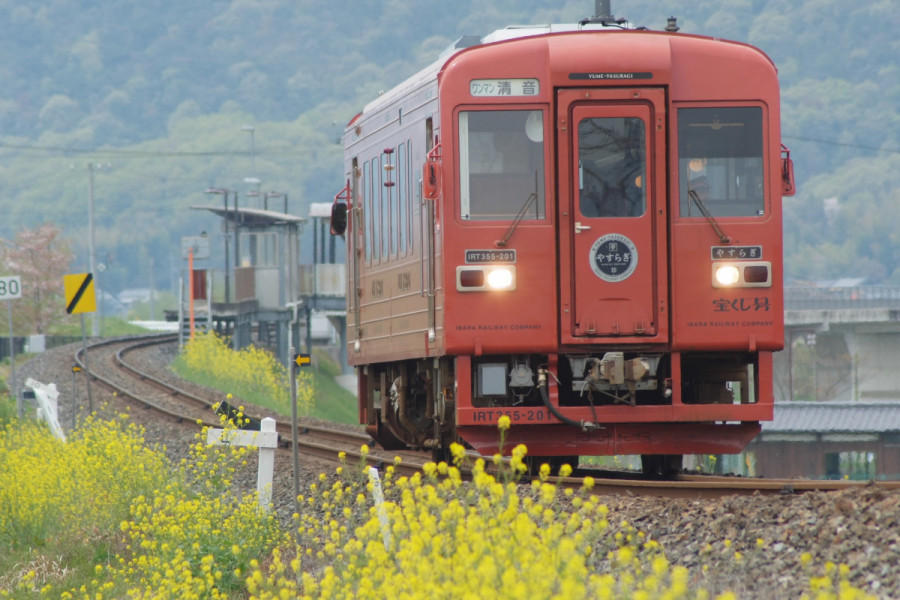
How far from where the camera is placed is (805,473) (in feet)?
94.8

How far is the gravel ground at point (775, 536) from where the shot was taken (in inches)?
251

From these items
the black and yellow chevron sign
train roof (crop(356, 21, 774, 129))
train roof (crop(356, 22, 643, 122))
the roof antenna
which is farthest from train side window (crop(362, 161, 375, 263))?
the black and yellow chevron sign

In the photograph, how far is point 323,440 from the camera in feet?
57.9

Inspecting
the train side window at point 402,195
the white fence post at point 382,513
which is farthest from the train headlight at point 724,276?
the white fence post at point 382,513

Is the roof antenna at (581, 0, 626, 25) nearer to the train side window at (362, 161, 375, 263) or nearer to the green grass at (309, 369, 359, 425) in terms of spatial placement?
the train side window at (362, 161, 375, 263)

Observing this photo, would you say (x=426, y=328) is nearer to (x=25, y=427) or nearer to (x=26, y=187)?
(x=25, y=427)

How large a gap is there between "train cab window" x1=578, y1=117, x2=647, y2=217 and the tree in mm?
53215

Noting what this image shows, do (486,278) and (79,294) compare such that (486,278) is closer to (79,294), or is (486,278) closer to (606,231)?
(606,231)

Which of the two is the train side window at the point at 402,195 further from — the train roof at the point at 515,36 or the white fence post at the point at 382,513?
the white fence post at the point at 382,513

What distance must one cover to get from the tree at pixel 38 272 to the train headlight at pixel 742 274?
53.6m

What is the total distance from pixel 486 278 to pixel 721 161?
6.36 feet

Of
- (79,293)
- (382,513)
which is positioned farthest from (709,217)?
(79,293)

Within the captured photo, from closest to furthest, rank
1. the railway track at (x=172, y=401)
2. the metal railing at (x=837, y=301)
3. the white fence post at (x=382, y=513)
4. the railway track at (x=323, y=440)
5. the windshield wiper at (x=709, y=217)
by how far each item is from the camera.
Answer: the white fence post at (x=382, y=513) → the railway track at (x=323, y=440) → the windshield wiper at (x=709, y=217) → the railway track at (x=172, y=401) → the metal railing at (x=837, y=301)

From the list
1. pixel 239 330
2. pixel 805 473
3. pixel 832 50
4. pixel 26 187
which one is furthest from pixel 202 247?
pixel 832 50
